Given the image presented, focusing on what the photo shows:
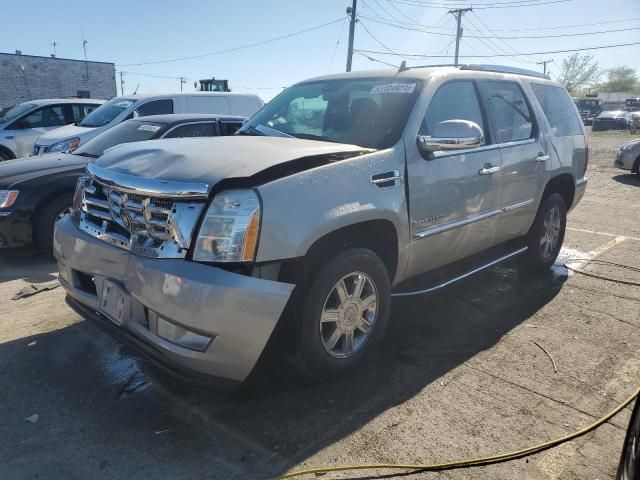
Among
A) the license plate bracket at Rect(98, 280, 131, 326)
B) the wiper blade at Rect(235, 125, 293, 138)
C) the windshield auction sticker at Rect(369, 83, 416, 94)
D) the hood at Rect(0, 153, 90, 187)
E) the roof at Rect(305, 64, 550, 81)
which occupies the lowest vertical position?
the license plate bracket at Rect(98, 280, 131, 326)

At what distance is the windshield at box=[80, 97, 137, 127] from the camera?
966 cm

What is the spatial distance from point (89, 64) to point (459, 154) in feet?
148

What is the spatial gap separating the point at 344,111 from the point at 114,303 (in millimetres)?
2160

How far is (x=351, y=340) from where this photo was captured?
338 cm

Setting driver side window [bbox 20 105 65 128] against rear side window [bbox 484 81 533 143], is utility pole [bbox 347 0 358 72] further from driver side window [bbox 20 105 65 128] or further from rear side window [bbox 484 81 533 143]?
rear side window [bbox 484 81 533 143]

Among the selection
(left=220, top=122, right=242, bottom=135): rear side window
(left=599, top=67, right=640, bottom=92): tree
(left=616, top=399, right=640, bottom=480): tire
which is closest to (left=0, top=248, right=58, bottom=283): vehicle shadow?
(left=220, top=122, right=242, bottom=135): rear side window

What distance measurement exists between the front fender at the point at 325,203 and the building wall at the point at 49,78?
43299 mm

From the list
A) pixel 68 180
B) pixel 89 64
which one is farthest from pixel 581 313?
pixel 89 64

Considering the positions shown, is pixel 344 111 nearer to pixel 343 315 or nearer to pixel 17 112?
pixel 343 315

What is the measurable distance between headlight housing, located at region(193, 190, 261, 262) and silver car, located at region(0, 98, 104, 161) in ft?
35.6

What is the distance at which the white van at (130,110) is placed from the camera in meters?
9.13

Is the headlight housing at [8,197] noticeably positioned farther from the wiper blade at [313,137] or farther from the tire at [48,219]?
the wiper blade at [313,137]

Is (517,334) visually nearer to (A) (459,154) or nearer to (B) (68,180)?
(A) (459,154)

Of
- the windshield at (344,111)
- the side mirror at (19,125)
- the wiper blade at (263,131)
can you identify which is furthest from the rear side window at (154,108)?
the wiper blade at (263,131)
